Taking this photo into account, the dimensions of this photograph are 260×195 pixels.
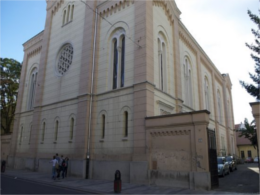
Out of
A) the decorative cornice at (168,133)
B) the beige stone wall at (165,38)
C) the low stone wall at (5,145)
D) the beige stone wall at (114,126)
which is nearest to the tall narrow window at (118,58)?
the beige stone wall at (114,126)

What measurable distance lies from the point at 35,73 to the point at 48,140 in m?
10.5

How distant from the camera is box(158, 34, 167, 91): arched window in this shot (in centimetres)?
1800

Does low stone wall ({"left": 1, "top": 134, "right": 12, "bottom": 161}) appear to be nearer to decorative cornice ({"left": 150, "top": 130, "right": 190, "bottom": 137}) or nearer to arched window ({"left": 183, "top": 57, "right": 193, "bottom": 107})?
decorative cornice ({"left": 150, "top": 130, "right": 190, "bottom": 137})

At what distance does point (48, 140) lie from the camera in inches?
800

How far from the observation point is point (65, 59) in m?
21.9

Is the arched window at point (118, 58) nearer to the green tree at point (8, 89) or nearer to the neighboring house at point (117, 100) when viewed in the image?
the neighboring house at point (117, 100)

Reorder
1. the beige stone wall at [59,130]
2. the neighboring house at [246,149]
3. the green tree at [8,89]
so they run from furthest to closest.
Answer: the neighboring house at [246,149]
the green tree at [8,89]
the beige stone wall at [59,130]

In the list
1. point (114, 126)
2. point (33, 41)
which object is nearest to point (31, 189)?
point (114, 126)

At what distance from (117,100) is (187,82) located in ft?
36.8

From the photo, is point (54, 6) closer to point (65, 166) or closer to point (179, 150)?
point (65, 166)

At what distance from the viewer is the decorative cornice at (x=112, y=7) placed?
1802cm

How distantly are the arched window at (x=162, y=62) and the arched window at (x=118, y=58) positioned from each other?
315 centimetres

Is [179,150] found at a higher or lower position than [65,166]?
higher

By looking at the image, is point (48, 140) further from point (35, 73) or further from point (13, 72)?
point (13, 72)
